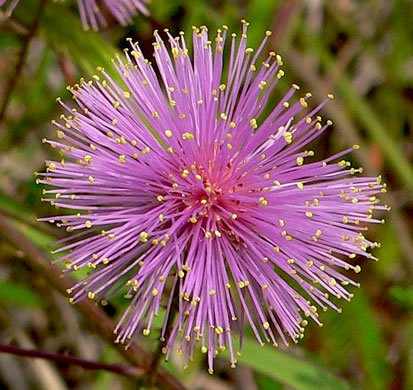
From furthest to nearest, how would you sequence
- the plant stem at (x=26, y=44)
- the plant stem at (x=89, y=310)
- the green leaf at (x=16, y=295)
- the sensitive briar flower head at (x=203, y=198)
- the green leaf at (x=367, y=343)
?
the green leaf at (x=16, y=295) < the green leaf at (x=367, y=343) < the plant stem at (x=26, y=44) < the plant stem at (x=89, y=310) < the sensitive briar flower head at (x=203, y=198)

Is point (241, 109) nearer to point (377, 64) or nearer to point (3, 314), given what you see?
point (3, 314)

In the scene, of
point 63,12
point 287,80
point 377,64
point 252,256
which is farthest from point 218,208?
point 377,64

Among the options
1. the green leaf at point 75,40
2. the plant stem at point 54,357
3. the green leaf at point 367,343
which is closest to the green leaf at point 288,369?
the green leaf at point 367,343

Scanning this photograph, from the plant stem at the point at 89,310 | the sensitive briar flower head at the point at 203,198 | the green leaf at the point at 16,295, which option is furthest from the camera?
the green leaf at the point at 16,295

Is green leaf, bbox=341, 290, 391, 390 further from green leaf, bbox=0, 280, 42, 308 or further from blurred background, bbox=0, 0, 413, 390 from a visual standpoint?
green leaf, bbox=0, 280, 42, 308

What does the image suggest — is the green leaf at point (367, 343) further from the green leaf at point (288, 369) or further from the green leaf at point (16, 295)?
the green leaf at point (16, 295)

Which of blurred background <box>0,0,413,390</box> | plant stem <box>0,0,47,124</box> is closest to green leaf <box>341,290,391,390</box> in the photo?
blurred background <box>0,0,413,390</box>

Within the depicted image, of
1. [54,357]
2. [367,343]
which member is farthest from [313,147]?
[54,357]
